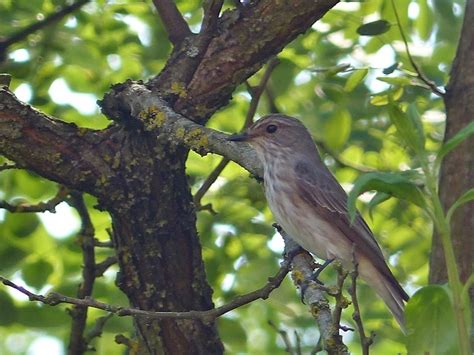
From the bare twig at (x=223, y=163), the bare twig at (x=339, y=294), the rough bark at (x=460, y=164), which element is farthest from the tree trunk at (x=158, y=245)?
the bare twig at (x=339, y=294)

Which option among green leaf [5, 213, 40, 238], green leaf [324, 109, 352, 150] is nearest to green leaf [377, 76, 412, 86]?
green leaf [324, 109, 352, 150]

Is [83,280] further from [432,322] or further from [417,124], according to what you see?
[432,322]

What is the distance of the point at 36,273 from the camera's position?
5152mm

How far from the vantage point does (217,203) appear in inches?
224

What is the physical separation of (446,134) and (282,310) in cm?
134

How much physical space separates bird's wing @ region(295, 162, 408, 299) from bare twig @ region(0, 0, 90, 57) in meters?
1.60

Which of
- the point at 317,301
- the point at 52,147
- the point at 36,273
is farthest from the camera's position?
the point at 36,273

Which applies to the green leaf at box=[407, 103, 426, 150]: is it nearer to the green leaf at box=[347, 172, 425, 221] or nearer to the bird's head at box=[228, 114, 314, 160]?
the green leaf at box=[347, 172, 425, 221]

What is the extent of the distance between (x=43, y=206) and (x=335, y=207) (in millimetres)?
1638

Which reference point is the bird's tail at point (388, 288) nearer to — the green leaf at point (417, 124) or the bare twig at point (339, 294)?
the bare twig at point (339, 294)

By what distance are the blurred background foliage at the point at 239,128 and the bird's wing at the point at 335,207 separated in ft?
0.99

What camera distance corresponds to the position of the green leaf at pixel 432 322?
1.87m

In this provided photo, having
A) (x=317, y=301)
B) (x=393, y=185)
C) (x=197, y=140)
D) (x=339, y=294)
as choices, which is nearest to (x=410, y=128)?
(x=393, y=185)

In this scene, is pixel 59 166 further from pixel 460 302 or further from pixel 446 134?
pixel 460 302
